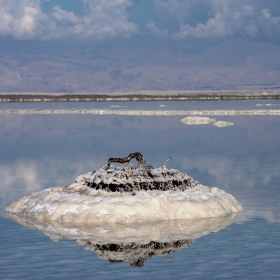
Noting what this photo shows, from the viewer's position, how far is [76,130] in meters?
44.0

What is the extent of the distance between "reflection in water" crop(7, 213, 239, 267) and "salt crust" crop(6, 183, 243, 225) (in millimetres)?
143

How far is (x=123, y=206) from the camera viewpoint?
13391 mm

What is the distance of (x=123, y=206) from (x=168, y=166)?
8.82 metres

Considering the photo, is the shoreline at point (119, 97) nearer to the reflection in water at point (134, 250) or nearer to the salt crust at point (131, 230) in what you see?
the salt crust at point (131, 230)

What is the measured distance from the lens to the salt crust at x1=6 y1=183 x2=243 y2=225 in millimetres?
13297

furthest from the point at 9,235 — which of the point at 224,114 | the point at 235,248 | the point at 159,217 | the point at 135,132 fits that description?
the point at 224,114

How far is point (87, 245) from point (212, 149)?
18.1m

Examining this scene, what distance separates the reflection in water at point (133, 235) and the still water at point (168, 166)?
0.14 m

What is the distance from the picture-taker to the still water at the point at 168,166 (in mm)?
10297

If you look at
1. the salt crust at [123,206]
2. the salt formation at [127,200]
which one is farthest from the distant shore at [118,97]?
the salt crust at [123,206]

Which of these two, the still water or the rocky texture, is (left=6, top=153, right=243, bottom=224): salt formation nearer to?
the rocky texture

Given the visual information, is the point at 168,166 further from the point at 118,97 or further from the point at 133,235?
the point at 118,97

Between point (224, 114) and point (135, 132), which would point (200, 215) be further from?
point (224, 114)

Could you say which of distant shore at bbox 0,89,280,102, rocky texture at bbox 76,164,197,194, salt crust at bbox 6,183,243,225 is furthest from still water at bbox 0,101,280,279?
distant shore at bbox 0,89,280,102
